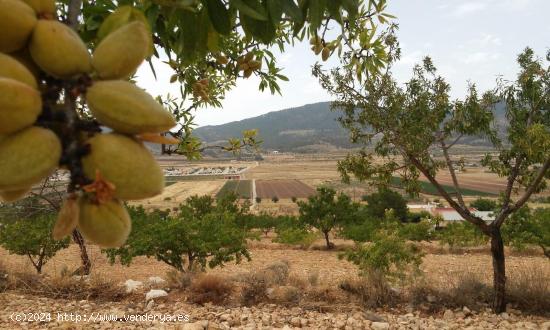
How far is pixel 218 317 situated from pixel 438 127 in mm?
5806

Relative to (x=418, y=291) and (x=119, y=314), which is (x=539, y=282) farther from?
(x=119, y=314)

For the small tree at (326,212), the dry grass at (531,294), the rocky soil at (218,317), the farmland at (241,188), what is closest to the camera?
the rocky soil at (218,317)

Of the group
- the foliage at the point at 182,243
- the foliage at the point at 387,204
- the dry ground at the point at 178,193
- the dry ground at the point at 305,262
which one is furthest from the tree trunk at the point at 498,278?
the dry ground at the point at 178,193

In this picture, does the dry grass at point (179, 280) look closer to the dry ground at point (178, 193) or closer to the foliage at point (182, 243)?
the foliage at point (182, 243)

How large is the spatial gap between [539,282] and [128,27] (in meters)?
10.1

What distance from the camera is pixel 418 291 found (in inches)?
336

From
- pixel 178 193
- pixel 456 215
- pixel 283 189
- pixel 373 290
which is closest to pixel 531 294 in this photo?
pixel 373 290

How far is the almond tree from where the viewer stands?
832 centimetres

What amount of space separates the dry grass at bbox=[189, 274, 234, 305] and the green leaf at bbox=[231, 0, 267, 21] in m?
7.16

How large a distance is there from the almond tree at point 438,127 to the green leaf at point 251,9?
24.1ft

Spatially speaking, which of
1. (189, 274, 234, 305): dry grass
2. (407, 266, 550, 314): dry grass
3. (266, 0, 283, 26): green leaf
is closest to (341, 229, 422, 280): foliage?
(407, 266, 550, 314): dry grass

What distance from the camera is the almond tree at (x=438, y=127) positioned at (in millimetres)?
8320

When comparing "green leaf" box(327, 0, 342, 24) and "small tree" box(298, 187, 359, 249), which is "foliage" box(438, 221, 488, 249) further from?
"green leaf" box(327, 0, 342, 24)

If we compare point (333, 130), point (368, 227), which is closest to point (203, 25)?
point (368, 227)
